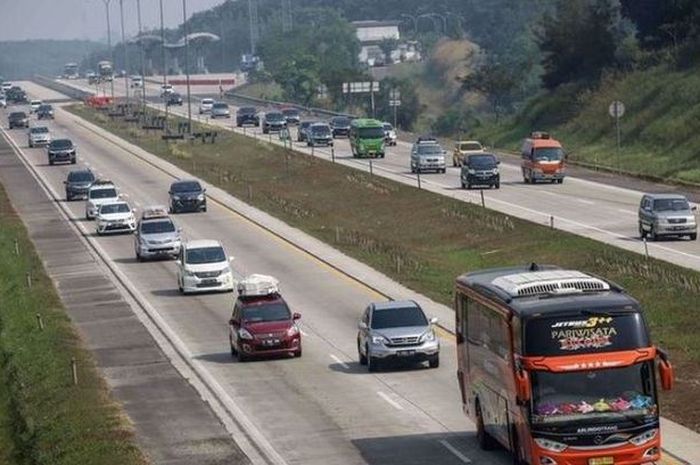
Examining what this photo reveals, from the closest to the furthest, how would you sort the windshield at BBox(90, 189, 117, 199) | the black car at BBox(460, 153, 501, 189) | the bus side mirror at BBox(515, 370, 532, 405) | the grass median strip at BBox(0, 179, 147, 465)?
the bus side mirror at BBox(515, 370, 532, 405), the grass median strip at BBox(0, 179, 147, 465), the windshield at BBox(90, 189, 117, 199), the black car at BBox(460, 153, 501, 189)

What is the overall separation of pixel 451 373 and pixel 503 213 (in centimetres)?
3746

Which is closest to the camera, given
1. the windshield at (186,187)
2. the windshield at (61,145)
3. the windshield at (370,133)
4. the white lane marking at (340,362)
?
the white lane marking at (340,362)

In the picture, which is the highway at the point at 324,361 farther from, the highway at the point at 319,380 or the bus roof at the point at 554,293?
the bus roof at the point at 554,293

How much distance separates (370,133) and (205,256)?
58.8m

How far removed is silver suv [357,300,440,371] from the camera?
4159 centimetres

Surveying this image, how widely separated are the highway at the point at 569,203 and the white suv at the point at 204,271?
13.7 m

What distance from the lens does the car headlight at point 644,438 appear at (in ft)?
88.4

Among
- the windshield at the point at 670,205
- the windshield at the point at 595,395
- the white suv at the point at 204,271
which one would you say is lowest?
the white suv at the point at 204,271

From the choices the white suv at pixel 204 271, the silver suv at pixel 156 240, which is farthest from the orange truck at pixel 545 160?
the white suv at pixel 204 271

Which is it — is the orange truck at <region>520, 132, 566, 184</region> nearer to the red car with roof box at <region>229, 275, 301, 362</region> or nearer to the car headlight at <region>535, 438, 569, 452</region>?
the red car with roof box at <region>229, 275, 301, 362</region>

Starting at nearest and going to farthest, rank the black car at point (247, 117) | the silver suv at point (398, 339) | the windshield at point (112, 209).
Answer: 1. the silver suv at point (398, 339)
2. the windshield at point (112, 209)
3. the black car at point (247, 117)

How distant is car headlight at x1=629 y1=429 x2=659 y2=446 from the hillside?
64058 millimetres

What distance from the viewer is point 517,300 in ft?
93.5

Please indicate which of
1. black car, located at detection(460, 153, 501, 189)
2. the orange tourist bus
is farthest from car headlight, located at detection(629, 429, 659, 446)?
black car, located at detection(460, 153, 501, 189)
